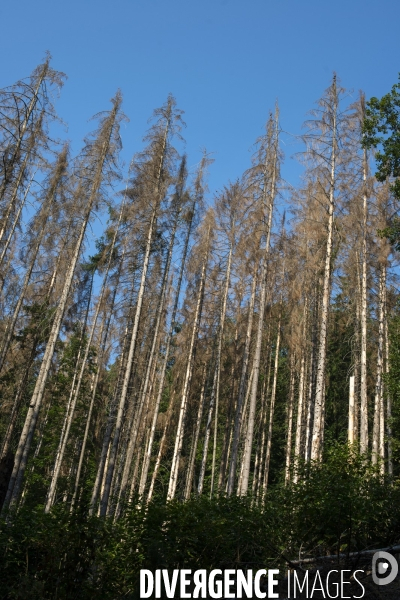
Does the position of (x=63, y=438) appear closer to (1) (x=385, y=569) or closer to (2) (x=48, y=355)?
(2) (x=48, y=355)

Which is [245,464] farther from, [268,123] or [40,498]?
[40,498]

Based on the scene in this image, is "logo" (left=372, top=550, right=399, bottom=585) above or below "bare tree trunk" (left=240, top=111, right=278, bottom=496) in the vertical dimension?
below

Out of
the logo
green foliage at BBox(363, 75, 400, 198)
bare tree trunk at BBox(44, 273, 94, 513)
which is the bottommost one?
the logo

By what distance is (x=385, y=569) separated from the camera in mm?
6801

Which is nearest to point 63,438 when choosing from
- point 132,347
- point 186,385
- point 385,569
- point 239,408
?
point 186,385

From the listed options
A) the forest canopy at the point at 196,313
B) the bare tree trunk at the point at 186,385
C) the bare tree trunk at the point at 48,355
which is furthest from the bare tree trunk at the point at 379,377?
the bare tree trunk at the point at 48,355

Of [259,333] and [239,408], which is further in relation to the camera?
[239,408]

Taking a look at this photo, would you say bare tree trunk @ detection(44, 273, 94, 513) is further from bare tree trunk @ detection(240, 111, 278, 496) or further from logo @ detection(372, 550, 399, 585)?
logo @ detection(372, 550, 399, 585)

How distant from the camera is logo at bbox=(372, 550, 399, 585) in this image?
262 inches

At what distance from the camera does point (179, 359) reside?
20547mm

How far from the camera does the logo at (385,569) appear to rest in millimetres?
6667

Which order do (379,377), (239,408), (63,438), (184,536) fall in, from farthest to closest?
(63,438), (379,377), (239,408), (184,536)

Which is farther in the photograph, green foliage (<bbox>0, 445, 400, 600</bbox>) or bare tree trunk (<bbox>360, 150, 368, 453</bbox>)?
bare tree trunk (<bbox>360, 150, 368, 453</bbox>)

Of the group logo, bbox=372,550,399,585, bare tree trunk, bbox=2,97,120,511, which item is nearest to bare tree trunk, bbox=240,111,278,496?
bare tree trunk, bbox=2,97,120,511
